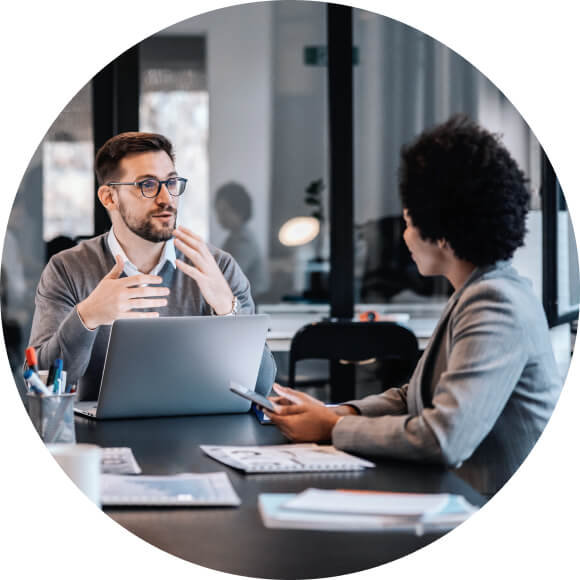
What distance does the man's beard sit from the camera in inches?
96.1

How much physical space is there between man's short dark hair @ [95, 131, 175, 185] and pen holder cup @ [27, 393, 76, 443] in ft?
3.82

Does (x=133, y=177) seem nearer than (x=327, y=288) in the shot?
Yes

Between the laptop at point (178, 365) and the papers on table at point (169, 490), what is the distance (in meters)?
0.44

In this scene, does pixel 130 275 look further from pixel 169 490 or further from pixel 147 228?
pixel 169 490

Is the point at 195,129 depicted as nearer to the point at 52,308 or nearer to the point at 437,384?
the point at 52,308

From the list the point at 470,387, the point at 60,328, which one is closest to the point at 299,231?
the point at 60,328

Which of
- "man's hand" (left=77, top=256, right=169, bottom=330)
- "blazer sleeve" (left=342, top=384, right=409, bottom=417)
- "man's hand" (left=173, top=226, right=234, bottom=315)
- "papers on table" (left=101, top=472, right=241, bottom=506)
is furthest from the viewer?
"man's hand" (left=173, top=226, right=234, bottom=315)

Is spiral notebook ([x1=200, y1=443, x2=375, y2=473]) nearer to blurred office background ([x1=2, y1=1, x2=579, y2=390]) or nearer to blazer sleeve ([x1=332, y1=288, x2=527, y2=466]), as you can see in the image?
blazer sleeve ([x1=332, y1=288, x2=527, y2=466])

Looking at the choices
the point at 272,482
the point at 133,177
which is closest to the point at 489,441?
the point at 272,482

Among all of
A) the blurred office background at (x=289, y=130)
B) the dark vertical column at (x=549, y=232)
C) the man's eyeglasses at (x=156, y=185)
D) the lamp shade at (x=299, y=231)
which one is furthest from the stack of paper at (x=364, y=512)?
the lamp shade at (x=299, y=231)

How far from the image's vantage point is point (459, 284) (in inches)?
62.6

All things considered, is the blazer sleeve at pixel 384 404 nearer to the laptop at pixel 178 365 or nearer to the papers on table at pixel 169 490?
the laptop at pixel 178 365

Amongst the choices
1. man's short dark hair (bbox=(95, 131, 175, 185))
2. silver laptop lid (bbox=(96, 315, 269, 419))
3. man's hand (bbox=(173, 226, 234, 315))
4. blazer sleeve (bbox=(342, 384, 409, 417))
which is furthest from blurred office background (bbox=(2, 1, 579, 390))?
blazer sleeve (bbox=(342, 384, 409, 417))

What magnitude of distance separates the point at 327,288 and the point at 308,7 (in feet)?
5.16
